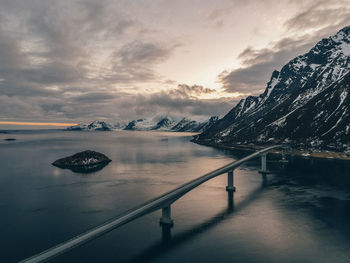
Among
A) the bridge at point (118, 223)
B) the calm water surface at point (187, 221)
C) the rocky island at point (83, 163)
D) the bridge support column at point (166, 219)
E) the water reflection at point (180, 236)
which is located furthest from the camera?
the rocky island at point (83, 163)

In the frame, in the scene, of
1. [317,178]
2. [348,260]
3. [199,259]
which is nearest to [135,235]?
[199,259]

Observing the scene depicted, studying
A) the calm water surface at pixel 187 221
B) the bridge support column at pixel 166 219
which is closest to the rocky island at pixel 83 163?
the calm water surface at pixel 187 221

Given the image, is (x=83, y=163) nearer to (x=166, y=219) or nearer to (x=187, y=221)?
(x=166, y=219)

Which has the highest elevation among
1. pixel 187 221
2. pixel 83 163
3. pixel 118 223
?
pixel 118 223

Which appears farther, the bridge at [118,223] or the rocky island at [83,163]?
the rocky island at [83,163]

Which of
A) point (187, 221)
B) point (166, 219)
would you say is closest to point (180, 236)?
point (166, 219)

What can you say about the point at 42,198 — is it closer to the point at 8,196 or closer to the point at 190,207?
the point at 8,196

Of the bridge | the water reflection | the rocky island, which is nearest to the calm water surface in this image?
the water reflection

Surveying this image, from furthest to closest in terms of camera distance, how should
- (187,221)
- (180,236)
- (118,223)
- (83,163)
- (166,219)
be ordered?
(83,163) < (187,221) < (166,219) < (180,236) < (118,223)

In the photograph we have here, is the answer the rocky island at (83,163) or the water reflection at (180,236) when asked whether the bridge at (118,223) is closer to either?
the water reflection at (180,236)
